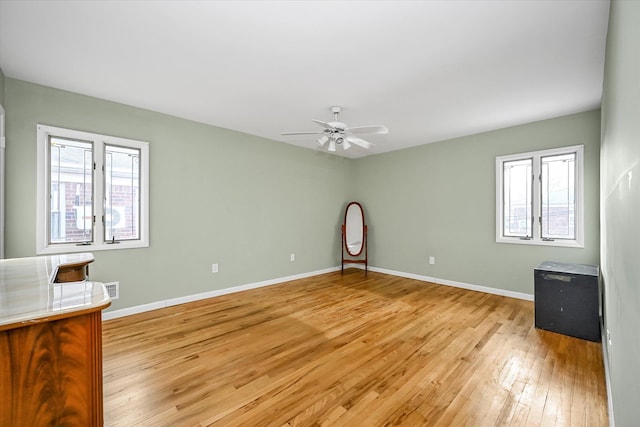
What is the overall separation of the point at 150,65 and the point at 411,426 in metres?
3.27

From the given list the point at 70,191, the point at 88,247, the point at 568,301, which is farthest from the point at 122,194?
the point at 568,301

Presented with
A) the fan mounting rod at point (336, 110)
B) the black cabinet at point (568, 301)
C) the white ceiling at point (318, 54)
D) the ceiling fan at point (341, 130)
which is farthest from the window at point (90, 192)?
the black cabinet at point (568, 301)

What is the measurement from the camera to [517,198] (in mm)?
4000

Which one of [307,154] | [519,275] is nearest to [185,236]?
[307,154]

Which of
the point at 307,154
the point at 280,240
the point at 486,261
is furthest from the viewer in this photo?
the point at 307,154

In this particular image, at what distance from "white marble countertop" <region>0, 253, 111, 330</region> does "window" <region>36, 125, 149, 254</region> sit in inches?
61.3

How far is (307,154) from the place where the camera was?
528 cm

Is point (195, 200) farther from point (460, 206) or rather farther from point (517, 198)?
point (517, 198)

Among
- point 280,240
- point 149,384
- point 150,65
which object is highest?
point 150,65

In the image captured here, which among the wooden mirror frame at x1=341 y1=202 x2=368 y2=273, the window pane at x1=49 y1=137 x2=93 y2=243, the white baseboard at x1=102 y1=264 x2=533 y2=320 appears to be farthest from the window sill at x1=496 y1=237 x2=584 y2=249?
the window pane at x1=49 y1=137 x2=93 y2=243

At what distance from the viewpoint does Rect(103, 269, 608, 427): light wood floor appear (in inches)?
66.7

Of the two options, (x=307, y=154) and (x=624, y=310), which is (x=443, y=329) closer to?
(x=624, y=310)

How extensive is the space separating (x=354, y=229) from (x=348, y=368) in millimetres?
3732

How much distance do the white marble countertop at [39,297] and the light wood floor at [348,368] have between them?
3.04 feet
